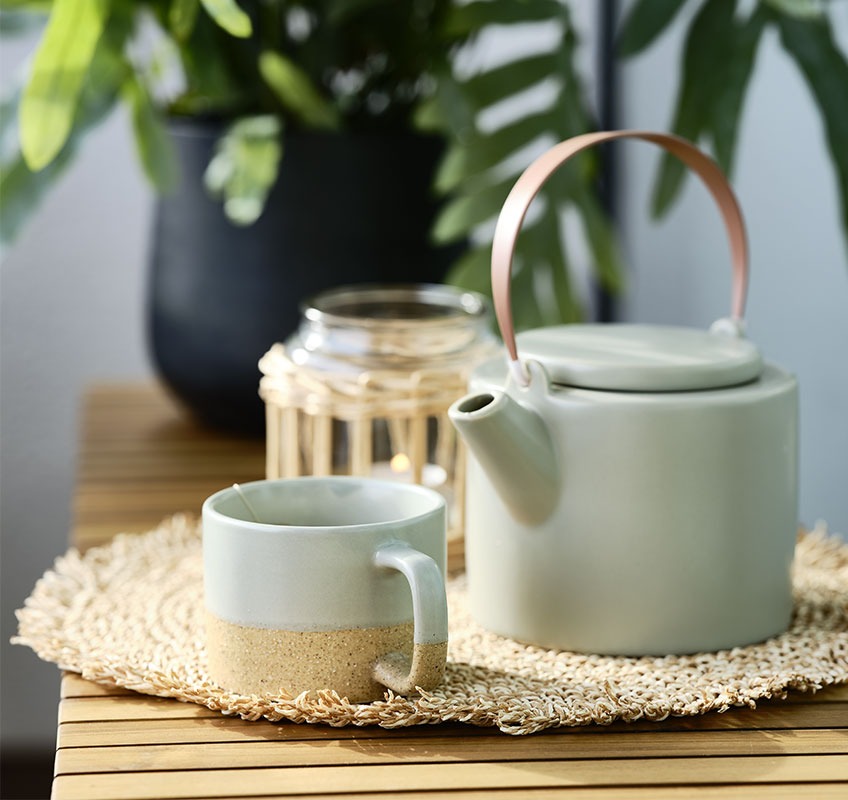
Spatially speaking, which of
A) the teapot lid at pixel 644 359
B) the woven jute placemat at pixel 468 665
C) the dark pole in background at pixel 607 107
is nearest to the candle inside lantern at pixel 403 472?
the woven jute placemat at pixel 468 665

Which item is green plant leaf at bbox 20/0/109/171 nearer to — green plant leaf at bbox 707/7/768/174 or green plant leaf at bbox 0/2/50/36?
green plant leaf at bbox 0/2/50/36

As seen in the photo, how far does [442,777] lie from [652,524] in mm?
170

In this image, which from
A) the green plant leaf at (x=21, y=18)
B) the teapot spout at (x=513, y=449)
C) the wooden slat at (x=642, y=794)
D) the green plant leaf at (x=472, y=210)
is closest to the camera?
the wooden slat at (x=642, y=794)

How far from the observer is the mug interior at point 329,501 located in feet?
2.04

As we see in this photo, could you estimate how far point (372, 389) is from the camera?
0.84 metres

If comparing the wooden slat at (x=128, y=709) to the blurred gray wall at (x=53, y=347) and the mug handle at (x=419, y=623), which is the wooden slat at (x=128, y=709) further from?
the blurred gray wall at (x=53, y=347)

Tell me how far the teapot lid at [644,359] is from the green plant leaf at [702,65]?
1.09ft

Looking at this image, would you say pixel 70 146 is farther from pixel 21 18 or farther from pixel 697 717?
pixel 697 717

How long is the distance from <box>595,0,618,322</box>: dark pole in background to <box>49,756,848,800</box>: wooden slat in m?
1.15

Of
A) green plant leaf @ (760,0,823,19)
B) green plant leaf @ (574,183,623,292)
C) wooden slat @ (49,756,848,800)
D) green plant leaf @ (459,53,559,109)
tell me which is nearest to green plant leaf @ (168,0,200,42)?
green plant leaf @ (459,53,559,109)

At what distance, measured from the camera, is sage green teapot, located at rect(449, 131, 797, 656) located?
2.02 ft

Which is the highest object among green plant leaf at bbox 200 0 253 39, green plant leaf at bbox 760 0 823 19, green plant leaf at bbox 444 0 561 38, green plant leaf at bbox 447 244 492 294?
green plant leaf at bbox 444 0 561 38

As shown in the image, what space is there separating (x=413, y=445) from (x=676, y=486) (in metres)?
0.25

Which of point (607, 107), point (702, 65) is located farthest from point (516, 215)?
point (607, 107)
